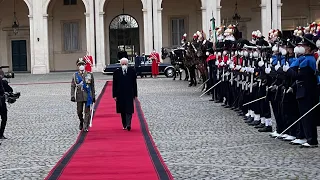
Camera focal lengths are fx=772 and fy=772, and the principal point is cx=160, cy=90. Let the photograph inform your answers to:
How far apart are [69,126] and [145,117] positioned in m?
2.45

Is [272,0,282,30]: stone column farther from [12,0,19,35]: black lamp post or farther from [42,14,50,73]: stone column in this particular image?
[12,0,19,35]: black lamp post

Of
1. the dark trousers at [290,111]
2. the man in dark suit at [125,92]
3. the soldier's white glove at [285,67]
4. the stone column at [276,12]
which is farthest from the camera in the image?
the stone column at [276,12]

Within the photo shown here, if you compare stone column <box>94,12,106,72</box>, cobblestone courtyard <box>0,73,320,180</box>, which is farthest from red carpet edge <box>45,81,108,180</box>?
stone column <box>94,12,106,72</box>

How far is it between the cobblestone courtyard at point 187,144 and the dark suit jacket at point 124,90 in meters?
0.81

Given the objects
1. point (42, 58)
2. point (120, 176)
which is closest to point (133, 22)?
A: point (42, 58)

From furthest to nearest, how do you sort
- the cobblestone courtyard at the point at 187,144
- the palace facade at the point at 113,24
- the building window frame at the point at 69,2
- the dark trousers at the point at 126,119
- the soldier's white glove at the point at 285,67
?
the building window frame at the point at 69,2, the palace facade at the point at 113,24, the dark trousers at the point at 126,119, the soldier's white glove at the point at 285,67, the cobblestone courtyard at the point at 187,144

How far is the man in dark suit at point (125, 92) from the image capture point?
1755 cm

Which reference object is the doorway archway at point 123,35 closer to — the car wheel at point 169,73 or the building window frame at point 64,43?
the building window frame at point 64,43

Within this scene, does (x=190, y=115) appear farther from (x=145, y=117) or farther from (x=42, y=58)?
(x=42, y=58)

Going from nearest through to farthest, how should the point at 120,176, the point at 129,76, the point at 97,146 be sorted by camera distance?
the point at 120,176, the point at 97,146, the point at 129,76

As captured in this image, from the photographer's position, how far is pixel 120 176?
1112cm

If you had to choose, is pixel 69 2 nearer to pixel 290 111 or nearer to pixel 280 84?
pixel 280 84

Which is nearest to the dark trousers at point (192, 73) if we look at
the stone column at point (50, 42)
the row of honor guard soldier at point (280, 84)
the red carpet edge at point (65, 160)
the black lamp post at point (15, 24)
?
the row of honor guard soldier at point (280, 84)

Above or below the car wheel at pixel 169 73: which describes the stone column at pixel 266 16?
above
